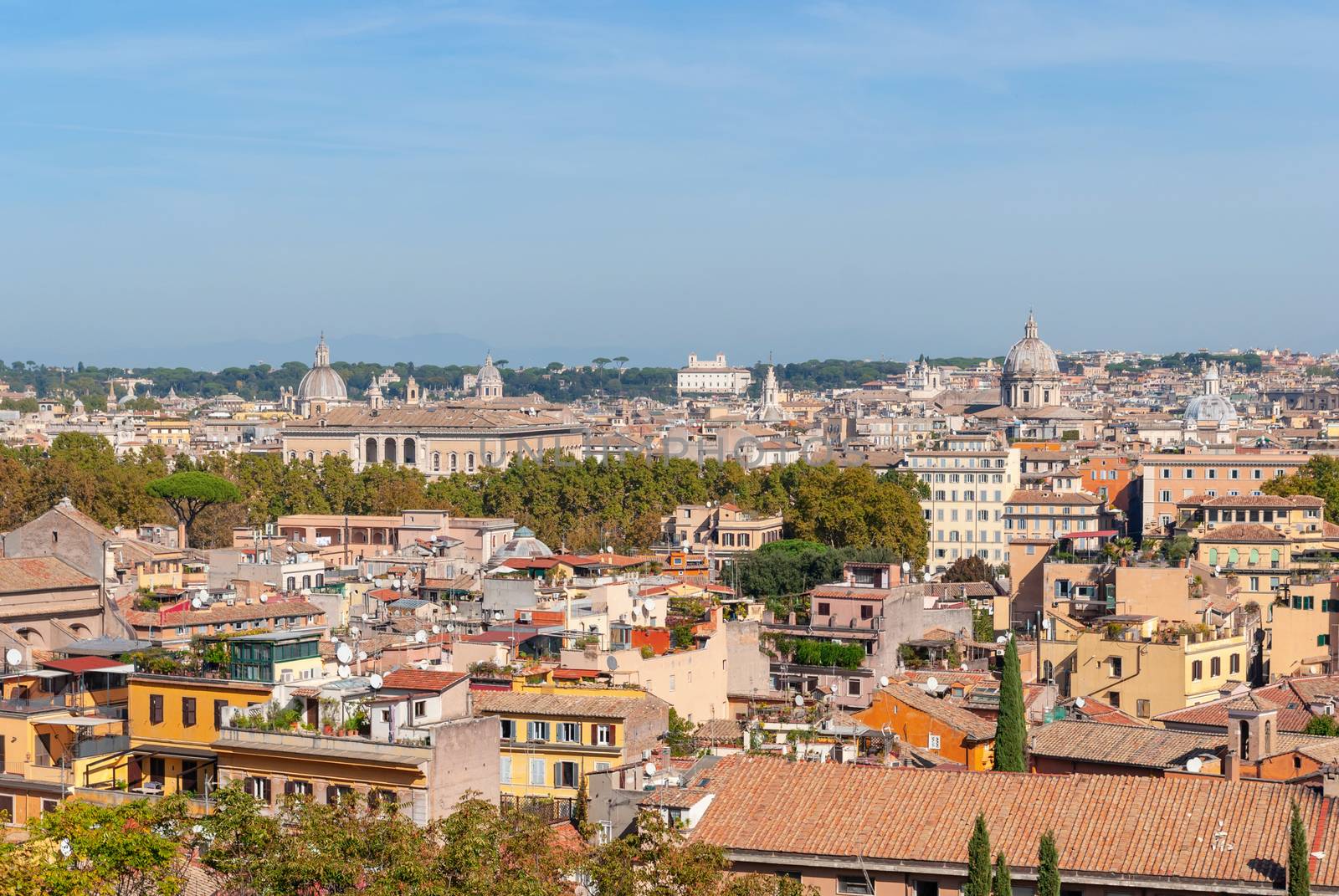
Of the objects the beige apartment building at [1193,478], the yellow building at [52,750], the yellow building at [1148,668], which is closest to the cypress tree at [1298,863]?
the yellow building at [52,750]

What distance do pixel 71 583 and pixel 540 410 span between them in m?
92.2

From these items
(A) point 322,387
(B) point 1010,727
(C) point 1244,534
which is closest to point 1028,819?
(B) point 1010,727

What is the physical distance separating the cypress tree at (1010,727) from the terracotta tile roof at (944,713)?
1371 mm

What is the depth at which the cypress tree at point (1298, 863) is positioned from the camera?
14078 mm

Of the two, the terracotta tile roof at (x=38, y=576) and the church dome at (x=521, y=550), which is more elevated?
the terracotta tile roof at (x=38, y=576)

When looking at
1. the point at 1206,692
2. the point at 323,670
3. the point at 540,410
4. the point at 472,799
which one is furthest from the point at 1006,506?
the point at 540,410

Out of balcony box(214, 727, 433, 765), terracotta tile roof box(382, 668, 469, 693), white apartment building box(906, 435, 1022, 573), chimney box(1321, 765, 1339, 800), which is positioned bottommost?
white apartment building box(906, 435, 1022, 573)

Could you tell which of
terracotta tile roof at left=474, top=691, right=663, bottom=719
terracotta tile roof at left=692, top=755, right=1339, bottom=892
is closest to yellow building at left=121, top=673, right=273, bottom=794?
terracotta tile roof at left=474, top=691, right=663, bottom=719

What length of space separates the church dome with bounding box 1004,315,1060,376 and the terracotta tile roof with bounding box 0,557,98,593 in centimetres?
11740

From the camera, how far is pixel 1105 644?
1188 inches

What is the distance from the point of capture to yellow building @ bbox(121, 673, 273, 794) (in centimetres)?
1944

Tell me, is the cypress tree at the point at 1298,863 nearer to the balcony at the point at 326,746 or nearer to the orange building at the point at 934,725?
the balcony at the point at 326,746

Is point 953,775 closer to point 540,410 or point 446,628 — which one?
point 446,628

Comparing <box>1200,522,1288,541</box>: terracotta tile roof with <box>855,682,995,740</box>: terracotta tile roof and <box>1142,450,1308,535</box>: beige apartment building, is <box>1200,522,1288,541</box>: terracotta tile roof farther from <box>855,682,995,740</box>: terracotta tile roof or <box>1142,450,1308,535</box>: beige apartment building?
<box>1142,450,1308,535</box>: beige apartment building
